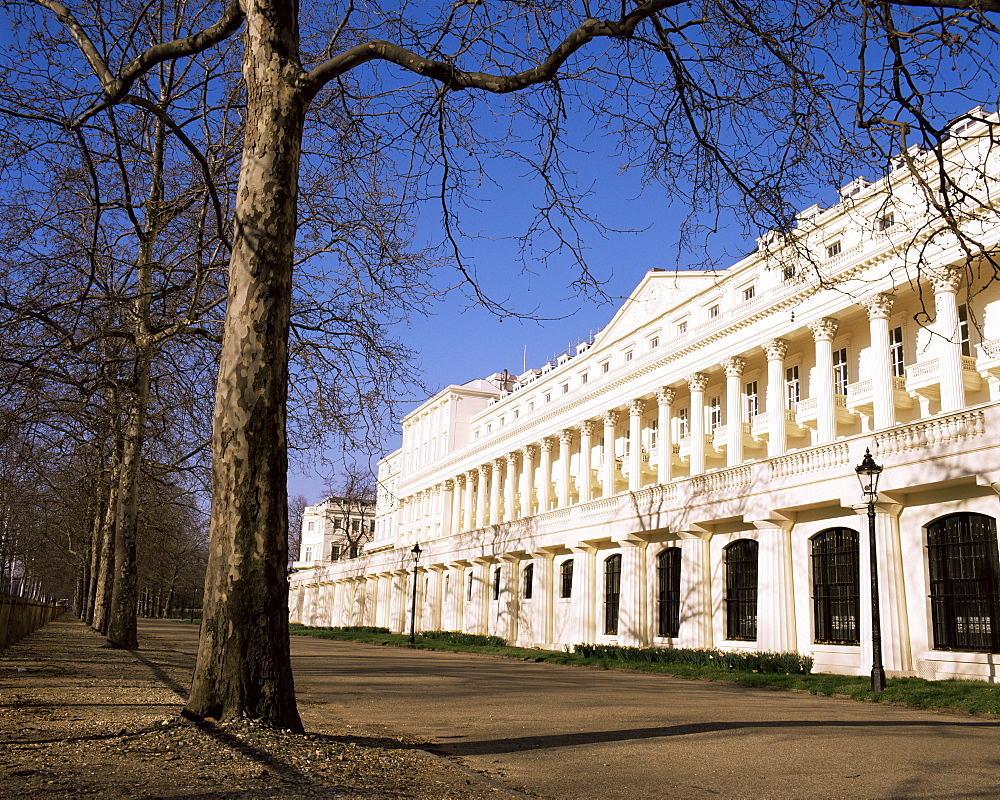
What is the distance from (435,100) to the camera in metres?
9.62

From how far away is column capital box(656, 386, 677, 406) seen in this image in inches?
1636

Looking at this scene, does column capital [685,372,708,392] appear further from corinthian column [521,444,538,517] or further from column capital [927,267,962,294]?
corinthian column [521,444,538,517]

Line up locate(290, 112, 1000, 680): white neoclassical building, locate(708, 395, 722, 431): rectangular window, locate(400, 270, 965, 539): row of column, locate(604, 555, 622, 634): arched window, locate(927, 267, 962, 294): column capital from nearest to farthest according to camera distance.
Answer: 1. locate(290, 112, 1000, 680): white neoclassical building
2. locate(927, 267, 962, 294): column capital
3. locate(400, 270, 965, 539): row of column
4. locate(604, 555, 622, 634): arched window
5. locate(708, 395, 722, 431): rectangular window

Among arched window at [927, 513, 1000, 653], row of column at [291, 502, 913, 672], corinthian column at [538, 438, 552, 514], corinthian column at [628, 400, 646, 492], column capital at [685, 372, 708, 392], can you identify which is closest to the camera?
arched window at [927, 513, 1000, 653]

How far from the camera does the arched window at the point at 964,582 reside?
65.0 ft

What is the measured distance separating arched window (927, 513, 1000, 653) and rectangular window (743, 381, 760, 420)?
61.2 ft

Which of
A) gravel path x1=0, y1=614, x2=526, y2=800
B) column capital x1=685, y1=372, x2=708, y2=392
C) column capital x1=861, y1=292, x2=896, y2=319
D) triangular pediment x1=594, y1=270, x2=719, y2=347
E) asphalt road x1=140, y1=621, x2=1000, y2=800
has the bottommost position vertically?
asphalt road x1=140, y1=621, x2=1000, y2=800

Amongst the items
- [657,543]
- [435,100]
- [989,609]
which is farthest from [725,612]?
[435,100]

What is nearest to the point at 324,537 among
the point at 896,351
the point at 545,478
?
the point at 545,478

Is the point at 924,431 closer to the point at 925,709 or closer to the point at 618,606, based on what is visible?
the point at 925,709

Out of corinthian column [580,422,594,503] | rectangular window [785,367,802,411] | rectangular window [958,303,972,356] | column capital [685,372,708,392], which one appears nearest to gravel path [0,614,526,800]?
rectangular window [958,303,972,356]

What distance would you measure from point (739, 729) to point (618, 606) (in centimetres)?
2632

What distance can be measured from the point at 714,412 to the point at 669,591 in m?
13.1

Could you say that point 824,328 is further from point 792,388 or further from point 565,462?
point 565,462
